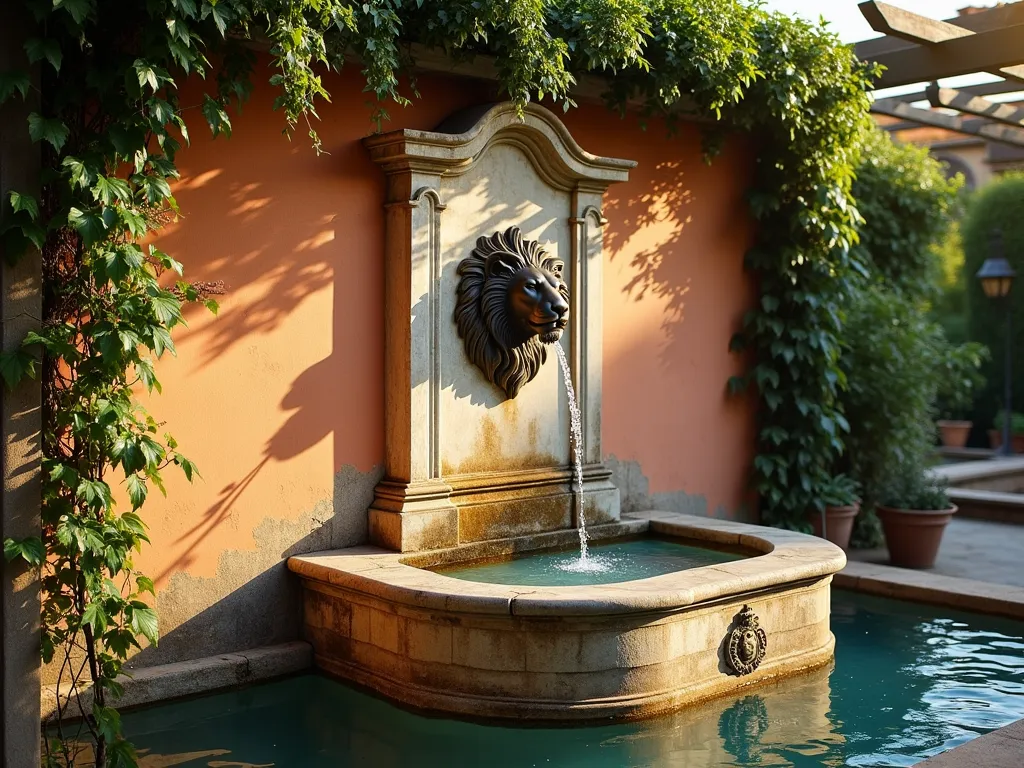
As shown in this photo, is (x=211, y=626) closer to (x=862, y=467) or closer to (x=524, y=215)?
(x=524, y=215)

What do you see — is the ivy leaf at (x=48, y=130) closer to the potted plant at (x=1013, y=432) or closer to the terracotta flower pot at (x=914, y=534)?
the terracotta flower pot at (x=914, y=534)

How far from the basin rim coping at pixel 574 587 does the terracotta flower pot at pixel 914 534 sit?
1.88 meters

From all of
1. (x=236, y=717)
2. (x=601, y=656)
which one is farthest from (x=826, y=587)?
(x=236, y=717)

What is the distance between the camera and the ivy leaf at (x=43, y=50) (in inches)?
152

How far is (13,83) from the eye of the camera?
3818mm

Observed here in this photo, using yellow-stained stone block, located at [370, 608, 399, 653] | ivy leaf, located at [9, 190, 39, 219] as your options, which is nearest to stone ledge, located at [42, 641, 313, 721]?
yellow-stained stone block, located at [370, 608, 399, 653]

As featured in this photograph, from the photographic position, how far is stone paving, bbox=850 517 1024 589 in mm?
7645

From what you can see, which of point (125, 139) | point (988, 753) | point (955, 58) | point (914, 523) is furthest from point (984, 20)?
point (125, 139)

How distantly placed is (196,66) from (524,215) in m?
2.40

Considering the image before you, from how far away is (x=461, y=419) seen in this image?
6.03m

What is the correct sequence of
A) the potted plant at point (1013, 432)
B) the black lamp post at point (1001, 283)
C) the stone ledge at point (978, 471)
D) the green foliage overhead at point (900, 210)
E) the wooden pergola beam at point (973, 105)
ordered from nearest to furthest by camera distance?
the wooden pergola beam at point (973, 105)
the green foliage overhead at point (900, 210)
the stone ledge at point (978, 471)
the black lamp post at point (1001, 283)
the potted plant at point (1013, 432)

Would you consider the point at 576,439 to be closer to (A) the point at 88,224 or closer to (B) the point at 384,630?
(B) the point at 384,630

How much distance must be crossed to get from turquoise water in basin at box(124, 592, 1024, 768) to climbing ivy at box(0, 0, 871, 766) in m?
0.51

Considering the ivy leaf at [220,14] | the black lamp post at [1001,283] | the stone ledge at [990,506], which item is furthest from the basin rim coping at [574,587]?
the black lamp post at [1001,283]
